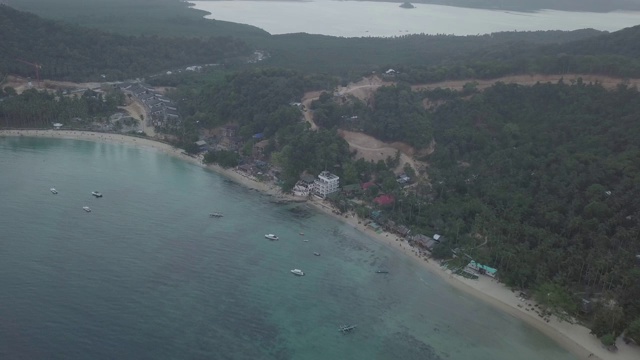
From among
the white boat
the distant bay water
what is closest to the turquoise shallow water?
the white boat

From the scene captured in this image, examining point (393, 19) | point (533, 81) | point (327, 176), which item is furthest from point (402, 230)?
point (393, 19)

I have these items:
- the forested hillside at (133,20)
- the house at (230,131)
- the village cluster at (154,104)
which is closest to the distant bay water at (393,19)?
the forested hillside at (133,20)

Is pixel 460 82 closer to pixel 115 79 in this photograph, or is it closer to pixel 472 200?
pixel 472 200

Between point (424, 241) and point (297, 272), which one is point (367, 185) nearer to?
point (424, 241)

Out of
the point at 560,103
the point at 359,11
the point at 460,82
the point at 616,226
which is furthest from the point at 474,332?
the point at 359,11

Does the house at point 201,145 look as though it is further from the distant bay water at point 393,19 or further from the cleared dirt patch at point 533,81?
the distant bay water at point 393,19
